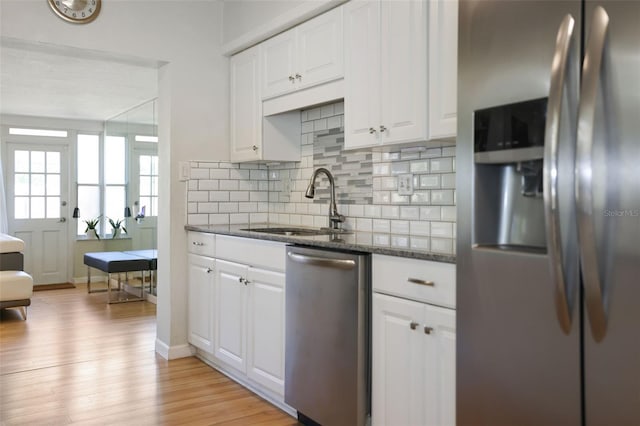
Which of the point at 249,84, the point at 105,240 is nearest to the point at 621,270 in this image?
the point at 249,84

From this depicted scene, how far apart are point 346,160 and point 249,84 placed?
A: 2.97 ft

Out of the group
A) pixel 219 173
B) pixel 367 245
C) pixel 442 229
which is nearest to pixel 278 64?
pixel 219 173

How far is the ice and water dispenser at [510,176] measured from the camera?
140cm

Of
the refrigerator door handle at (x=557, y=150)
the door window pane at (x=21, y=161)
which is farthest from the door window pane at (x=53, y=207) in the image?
the refrigerator door handle at (x=557, y=150)

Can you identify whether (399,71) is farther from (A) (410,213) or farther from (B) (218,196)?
(B) (218,196)

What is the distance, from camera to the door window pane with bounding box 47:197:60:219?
7070 millimetres

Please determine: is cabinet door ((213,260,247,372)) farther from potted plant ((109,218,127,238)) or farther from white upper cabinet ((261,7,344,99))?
potted plant ((109,218,127,238))

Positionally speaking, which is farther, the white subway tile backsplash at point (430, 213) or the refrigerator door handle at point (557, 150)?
the white subway tile backsplash at point (430, 213)

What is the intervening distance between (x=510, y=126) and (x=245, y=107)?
2.39 meters

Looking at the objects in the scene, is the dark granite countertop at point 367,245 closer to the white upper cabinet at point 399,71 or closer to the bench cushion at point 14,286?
the white upper cabinet at point 399,71

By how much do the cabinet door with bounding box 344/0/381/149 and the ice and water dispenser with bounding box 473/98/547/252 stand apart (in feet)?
3.16

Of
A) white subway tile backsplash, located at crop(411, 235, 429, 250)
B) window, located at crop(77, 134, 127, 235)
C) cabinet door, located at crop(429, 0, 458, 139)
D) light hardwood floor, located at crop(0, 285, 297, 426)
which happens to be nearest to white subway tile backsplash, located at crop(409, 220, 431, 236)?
white subway tile backsplash, located at crop(411, 235, 429, 250)

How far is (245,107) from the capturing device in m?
3.58

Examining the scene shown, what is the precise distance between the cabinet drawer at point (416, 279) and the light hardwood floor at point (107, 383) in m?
1.01
